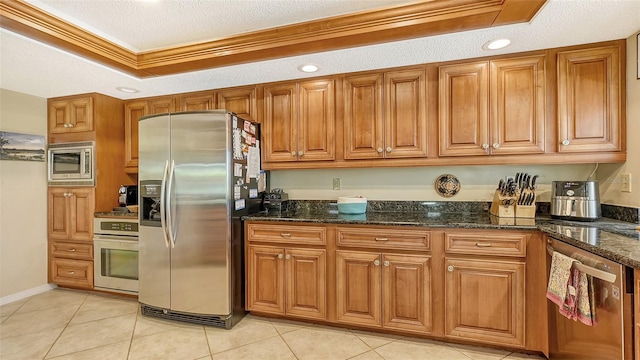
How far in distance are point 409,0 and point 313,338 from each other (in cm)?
238

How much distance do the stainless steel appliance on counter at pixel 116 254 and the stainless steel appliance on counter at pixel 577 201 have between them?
3.59 meters

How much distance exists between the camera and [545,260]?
181 centimetres

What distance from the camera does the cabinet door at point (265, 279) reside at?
235 cm

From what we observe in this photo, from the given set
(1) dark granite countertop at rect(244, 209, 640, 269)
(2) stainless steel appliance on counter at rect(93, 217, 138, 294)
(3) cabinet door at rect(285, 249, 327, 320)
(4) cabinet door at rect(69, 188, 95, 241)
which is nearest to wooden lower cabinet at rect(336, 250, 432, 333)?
(3) cabinet door at rect(285, 249, 327, 320)

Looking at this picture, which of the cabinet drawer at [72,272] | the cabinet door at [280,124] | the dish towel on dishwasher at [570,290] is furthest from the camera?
the cabinet drawer at [72,272]

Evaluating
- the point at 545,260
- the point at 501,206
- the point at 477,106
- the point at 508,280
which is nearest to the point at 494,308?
the point at 508,280

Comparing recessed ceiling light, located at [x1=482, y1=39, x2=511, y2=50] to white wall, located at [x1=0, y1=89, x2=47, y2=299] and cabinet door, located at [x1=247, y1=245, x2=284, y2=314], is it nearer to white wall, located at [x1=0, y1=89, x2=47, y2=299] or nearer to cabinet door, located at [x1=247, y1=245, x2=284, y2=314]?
cabinet door, located at [x1=247, y1=245, x2=284, y2=314]

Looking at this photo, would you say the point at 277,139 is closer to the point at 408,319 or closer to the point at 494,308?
the point at 408,319

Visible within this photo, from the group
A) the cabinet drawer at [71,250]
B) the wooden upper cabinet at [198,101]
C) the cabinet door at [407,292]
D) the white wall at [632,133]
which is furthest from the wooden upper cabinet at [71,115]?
the white wall at [632,133]

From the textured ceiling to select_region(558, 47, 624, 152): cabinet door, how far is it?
5.2 inches

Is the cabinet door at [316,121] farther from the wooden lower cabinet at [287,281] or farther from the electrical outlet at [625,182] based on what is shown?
the electrical outlet at [625,182]

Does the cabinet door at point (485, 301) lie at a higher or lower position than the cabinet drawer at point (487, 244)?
lower

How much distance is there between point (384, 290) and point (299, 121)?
1.59 meters

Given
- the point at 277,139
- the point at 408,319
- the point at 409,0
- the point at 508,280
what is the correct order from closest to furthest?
the point at 409,0 → the point at 508,280 → the point at 408,319 → the point at 277,139
